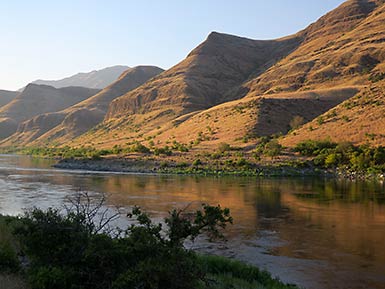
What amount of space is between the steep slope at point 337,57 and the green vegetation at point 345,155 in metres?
36.8

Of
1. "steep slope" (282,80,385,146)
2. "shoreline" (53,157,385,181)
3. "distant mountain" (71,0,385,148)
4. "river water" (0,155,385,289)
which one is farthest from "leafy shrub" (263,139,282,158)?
"river water" (0,155,385,289)

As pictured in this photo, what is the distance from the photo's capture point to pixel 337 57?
104500mm

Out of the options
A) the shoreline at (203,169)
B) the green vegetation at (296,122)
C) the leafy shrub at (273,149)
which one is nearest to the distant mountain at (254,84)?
the green vegetation at (296,122)

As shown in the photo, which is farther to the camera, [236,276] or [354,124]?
[354,124]

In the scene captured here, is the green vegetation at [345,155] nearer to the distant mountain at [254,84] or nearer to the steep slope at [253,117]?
the distant mountain at [254,84]

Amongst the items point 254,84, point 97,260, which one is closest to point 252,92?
point 254,84

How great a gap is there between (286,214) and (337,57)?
85.7 m

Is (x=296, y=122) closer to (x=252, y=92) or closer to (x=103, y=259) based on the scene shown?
(x=252, y=92)

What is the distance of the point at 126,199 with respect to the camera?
33219mm

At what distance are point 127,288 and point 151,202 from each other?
75.8ft

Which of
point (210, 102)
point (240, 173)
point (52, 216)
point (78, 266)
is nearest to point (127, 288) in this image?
point (78, 266)

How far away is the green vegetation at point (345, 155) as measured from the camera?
52906 mm

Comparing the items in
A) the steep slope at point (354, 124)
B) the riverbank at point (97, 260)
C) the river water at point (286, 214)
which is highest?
the steep slope at point (354, 124)

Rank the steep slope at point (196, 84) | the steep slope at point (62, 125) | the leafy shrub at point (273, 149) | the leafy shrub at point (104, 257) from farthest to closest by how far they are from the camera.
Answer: the steep slope at point (62, 125) → the steep slope at point (196, 84) → the leafy shrub at point (273, 149) → the leafy shrub at point (104, 257)
